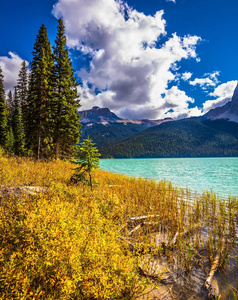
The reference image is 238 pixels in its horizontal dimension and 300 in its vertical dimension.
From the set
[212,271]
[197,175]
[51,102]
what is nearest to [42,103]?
[51,102]

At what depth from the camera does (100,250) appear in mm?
2908

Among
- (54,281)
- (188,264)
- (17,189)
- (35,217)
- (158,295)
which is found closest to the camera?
(54,281)

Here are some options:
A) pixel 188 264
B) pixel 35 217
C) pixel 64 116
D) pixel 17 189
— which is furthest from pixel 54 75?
pixel 188 264

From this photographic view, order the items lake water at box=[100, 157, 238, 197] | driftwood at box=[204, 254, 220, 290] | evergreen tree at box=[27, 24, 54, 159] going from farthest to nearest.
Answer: evergreen tree at box=[27, 24, 54, 159], lake water at box=[100, 157, 238, 197], driftwood at box=[204, 254, 220, 290]

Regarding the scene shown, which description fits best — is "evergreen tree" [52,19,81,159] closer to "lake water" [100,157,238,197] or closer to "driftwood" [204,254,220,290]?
"lake water" [100,157,238,197]

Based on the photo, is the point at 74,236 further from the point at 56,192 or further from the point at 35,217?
the point at 56,192

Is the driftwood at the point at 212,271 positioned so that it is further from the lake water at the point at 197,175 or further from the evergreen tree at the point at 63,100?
the evergreen tree at the point at 63,100

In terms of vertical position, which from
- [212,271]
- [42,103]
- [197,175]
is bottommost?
[197,175]

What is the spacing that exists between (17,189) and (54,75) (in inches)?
775

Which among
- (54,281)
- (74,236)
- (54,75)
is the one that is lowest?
(54,281)

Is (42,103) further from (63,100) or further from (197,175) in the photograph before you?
(197,175)

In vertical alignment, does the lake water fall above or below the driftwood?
below

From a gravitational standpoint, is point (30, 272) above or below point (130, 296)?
above

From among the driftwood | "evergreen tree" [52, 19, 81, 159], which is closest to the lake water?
the driftwood
